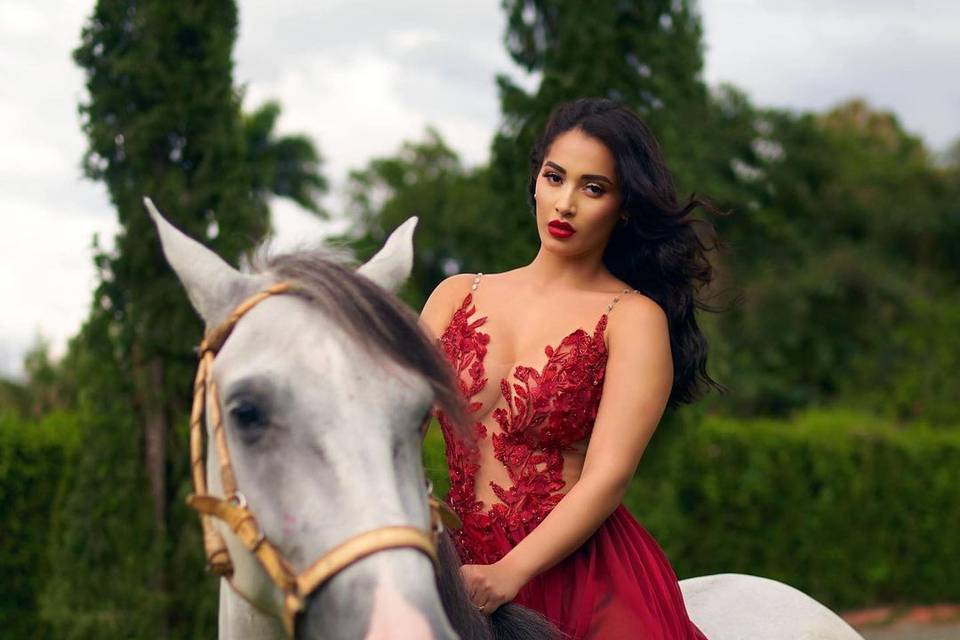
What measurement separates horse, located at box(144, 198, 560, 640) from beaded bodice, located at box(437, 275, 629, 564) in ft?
1.63

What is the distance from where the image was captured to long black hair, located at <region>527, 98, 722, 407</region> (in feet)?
8.36

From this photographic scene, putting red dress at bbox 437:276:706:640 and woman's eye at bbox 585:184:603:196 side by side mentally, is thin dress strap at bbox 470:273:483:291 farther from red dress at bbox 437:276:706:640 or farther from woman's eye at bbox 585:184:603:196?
woman's eye at bbox 585:184:603:196

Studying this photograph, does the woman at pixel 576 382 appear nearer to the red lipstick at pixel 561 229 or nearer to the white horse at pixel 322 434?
the red lipstick at pixel 561 229

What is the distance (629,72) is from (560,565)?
492cm

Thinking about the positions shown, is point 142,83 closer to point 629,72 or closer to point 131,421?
point 131,421

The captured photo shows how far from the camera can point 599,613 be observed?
2311mm

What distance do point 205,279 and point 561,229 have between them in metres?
1.01

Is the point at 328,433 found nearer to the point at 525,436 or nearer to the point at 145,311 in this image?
the point at 525,436

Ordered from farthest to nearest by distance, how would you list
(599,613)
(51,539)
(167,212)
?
(51,539)
(167,212)
(599,613)

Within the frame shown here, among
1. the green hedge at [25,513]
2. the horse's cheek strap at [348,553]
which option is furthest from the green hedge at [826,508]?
the horse's cheek strap at [348,553]

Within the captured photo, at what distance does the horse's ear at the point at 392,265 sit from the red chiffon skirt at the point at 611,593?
0.85 m

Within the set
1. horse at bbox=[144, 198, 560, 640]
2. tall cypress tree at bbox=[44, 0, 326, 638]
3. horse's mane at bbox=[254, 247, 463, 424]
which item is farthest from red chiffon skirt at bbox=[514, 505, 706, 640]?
tall cypress tree at bbox=[44, 0, 326, 638]

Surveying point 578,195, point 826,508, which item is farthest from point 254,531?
point 826,508

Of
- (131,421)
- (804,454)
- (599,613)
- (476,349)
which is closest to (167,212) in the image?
(131,421)
